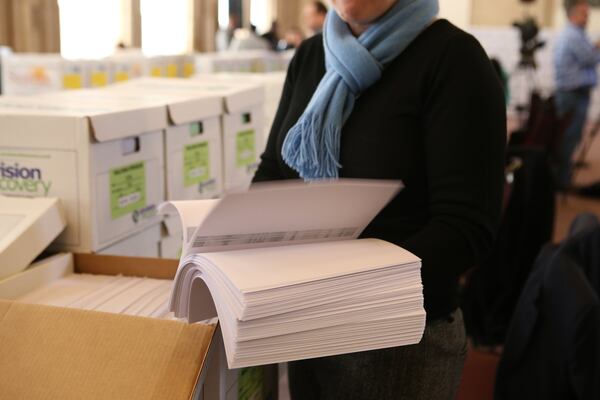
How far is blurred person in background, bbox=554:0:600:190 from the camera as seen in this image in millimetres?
5918

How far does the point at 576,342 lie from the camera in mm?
→ 1773

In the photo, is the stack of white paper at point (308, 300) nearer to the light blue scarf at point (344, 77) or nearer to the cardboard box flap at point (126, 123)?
the light blue scarf at point (344, 77)

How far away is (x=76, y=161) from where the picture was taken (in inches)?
53.1

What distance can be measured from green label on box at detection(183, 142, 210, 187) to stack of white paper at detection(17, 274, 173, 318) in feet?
1.47

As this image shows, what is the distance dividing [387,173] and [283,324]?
0.34 m

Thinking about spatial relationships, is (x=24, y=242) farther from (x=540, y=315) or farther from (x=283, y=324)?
(x=540, y=315)

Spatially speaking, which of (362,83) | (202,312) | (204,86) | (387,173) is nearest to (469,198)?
(387,173)

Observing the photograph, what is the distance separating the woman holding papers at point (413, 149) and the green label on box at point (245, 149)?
0.85m

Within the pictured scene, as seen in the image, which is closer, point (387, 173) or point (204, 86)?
point (387, 173)

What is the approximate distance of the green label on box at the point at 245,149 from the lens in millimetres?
2004

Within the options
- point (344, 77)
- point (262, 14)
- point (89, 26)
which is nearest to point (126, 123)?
point (344, 77)

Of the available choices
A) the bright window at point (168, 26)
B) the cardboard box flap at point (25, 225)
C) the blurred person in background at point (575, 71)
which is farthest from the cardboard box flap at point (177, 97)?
the bright window at point (168, 26)

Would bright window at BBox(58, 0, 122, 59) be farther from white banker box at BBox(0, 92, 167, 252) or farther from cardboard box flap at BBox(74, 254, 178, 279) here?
cardboard box flap at BBox(74, 254, 178, 279)

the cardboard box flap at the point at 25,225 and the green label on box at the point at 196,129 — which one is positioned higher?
the green label on box at the point at 196,129
